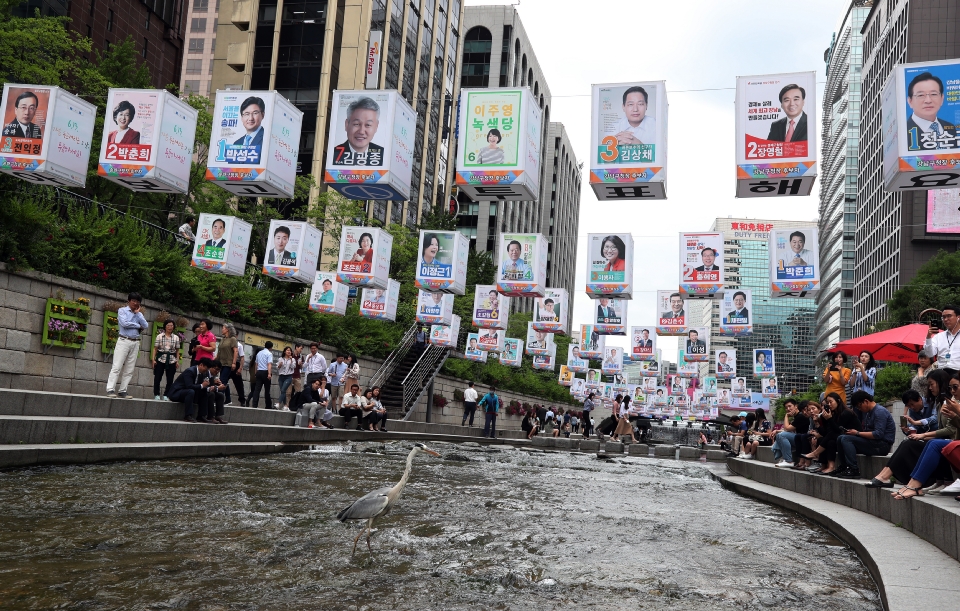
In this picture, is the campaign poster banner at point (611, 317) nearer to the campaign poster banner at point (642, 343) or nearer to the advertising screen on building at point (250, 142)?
the campaign poster banner at point (642, 343)

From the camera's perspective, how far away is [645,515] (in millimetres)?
9562

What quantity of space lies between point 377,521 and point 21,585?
11.4 ft

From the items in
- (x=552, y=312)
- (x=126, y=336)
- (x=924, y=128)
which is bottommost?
(x=126, y=336)

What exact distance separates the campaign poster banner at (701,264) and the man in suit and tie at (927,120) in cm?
1041

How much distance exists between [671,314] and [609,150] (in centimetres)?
1774

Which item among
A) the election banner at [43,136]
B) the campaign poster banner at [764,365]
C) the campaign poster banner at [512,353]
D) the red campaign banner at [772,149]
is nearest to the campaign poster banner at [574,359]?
the campaign poster banner at [512,353]

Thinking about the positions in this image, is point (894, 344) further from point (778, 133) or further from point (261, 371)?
point (261, 371)

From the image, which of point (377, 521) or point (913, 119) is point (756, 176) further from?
point (377, 521)

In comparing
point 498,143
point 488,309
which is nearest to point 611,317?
point 488,309

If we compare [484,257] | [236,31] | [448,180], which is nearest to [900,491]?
[484,257]

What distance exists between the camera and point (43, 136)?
46.6ft

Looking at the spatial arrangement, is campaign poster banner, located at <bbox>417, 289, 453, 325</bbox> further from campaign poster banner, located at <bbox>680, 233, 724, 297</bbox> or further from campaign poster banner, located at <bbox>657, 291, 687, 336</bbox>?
campaign poster banner, located at <bbox>680, 233, 724, 297</bbox>

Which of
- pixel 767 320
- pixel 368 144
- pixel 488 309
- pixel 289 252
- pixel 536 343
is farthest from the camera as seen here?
pixel 767 320

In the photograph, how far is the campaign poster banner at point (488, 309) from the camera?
1305 inches
